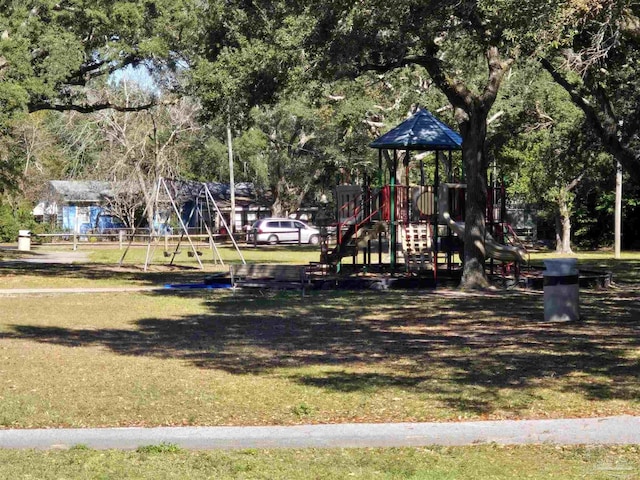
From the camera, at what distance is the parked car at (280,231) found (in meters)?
63.3

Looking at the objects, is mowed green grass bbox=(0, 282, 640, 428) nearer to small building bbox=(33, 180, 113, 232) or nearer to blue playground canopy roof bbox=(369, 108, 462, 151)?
blue playground canopy roof bbox=(369, 108, 462, 151)

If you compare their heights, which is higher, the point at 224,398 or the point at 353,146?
the point at 353,146

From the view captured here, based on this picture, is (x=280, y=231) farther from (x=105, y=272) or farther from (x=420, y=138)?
(x=420, y=138)

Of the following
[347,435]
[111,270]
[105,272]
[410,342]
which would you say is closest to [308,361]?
[410,342]

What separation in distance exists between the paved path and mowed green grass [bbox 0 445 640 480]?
9.2 inches

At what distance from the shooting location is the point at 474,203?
90.1ft

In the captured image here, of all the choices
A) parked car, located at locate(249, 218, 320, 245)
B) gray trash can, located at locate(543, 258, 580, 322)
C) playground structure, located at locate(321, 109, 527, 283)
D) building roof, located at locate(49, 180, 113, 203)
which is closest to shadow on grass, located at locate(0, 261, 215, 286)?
playground structure, located at locate(321, 109, 527, 283)

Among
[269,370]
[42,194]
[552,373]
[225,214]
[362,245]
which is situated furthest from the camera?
[225,214]

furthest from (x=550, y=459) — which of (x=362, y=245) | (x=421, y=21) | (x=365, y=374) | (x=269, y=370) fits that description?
(x=362, y=245)

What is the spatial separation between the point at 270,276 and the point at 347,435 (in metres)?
18.1

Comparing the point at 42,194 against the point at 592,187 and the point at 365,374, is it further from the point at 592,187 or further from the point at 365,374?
the point at 365,374

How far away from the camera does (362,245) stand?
30.5 metres

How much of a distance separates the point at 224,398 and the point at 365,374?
2.37 m

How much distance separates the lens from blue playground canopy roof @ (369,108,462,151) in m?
30.5
